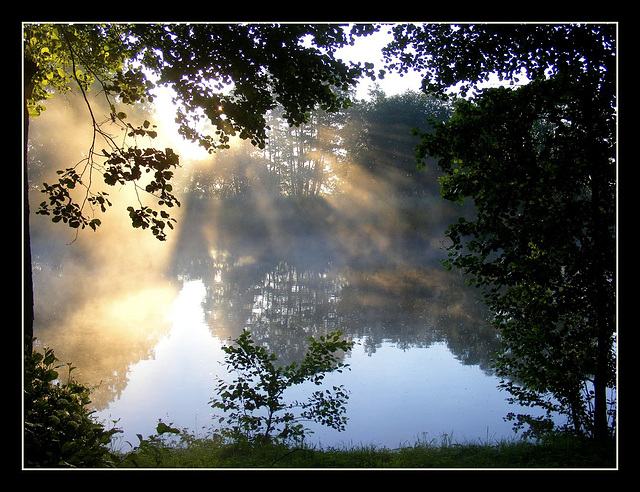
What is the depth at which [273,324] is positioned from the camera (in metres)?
14.1

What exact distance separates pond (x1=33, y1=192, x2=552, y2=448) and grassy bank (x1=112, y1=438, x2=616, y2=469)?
1170 millimetres

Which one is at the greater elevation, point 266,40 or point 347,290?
point 266,40

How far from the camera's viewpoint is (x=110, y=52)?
19.5 ft

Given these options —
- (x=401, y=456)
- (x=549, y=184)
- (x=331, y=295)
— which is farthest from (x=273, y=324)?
(x=549, y=184)

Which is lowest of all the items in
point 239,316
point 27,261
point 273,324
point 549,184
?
point 273,324

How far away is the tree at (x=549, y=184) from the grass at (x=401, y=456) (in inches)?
31.1

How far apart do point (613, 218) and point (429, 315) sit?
12.2 m

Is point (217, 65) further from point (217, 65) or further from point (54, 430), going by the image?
point (54, 430)

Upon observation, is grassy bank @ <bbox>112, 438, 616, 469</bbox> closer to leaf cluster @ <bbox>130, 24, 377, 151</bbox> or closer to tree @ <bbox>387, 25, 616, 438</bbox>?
tree @ <bbox>387, 25, 616, 438</bbox>

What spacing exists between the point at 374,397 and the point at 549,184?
5680 millimetres

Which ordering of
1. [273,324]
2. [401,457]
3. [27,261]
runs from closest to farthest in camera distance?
[27,261] → [401,457] → [273,324]

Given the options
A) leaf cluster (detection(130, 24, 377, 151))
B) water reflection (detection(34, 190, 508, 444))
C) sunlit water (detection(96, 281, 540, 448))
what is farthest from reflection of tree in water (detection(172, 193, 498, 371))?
leaf cluster (detection(130, 24, 377, 151))
